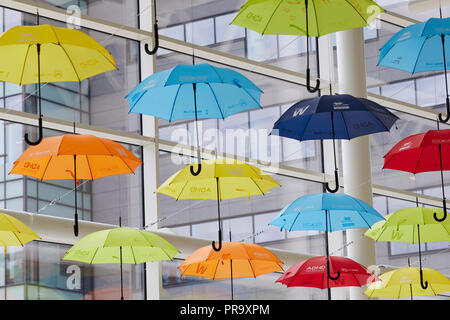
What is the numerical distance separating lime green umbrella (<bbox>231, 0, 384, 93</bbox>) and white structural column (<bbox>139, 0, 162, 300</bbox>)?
3291 mm

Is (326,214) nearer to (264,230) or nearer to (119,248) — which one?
(119,248)

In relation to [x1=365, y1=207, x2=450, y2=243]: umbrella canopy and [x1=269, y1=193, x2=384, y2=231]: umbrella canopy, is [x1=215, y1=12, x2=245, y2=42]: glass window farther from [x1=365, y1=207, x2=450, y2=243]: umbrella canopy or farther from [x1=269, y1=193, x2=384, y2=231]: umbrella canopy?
[x1=365, y1=207, x2=450, y2=243]: umbrella canopy

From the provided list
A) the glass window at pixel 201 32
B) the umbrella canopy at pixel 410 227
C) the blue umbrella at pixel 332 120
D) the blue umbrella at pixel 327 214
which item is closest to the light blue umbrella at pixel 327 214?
the blue umbrella at pixel 327 214

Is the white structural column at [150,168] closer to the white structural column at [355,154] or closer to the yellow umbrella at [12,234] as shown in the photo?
the white structural column at [355,154]

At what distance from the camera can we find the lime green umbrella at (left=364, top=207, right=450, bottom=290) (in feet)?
27.3

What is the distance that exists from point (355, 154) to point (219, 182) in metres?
3.31

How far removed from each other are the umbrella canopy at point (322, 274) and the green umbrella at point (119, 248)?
1.27 m

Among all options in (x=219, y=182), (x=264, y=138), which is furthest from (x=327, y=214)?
(x=264, y=138)

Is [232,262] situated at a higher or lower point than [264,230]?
lower

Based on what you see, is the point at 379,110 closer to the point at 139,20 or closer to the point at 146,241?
the point at 146,241

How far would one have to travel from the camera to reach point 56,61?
22.5ft

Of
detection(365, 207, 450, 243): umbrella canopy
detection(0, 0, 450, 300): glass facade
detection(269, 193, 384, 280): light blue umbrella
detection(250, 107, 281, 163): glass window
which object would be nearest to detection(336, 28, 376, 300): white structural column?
detection(0, 0, 450, 300): glass facade

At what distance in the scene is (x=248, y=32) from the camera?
451 inches
